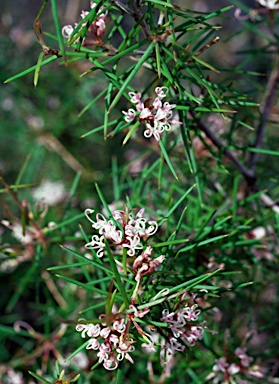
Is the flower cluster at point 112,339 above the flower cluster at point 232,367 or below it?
above

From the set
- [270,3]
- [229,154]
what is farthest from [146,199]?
[270,3]

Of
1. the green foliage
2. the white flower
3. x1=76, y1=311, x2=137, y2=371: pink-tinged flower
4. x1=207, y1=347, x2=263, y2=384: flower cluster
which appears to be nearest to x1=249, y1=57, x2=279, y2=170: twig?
the green foliage

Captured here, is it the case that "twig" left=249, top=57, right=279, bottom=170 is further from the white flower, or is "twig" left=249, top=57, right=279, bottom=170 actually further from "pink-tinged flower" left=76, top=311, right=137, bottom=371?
the white flower

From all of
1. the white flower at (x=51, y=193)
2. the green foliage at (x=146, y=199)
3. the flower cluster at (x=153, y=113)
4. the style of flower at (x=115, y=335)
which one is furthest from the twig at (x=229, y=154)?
the white flower at (x=51, y=193)

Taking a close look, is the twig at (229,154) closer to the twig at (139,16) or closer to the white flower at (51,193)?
the twig at (139,16)

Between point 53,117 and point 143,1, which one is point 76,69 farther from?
point 143,1

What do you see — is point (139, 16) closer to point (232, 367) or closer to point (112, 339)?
point (112, 339)
